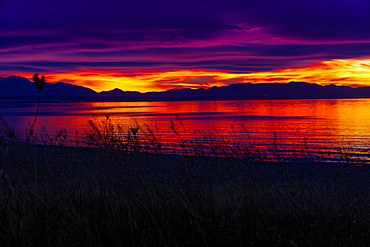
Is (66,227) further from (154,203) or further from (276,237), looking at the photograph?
(276,237)

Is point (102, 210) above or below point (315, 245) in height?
above

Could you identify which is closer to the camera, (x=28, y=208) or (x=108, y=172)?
(x=28, y=208)

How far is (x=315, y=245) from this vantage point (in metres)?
3.89

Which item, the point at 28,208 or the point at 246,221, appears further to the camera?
the point at 28,208

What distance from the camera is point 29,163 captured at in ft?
30.9

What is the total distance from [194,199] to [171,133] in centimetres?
1934

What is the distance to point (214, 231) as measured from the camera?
4129 mm

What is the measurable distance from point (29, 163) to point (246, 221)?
6.73 meters

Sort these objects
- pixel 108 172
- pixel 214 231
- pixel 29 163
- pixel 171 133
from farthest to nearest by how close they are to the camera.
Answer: pixel 171 133 → pixel 29 163 → pixel 108 172 → pixel 214 231

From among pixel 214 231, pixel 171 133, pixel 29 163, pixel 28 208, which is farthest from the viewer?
pixel 171 133

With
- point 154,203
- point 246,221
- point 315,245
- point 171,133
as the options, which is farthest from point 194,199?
point 171,133

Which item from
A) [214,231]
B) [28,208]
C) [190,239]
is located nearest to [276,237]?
[214,231]

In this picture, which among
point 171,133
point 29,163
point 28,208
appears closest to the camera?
point 28,208

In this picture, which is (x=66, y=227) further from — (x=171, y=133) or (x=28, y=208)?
(x=171, y=133)
